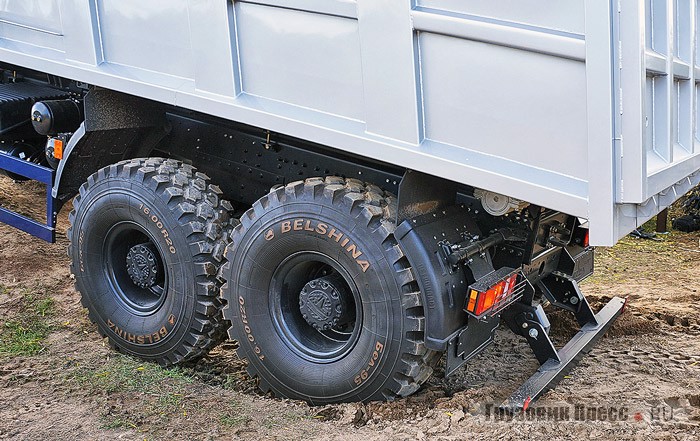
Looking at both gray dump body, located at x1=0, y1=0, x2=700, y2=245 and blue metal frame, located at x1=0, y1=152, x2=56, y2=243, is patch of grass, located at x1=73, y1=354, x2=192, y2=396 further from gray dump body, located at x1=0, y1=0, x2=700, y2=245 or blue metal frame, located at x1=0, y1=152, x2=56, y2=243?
gray dump body, located at x1=0, y1=0, x2=700, y2=245

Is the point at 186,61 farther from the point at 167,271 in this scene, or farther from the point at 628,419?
the point at 628,419

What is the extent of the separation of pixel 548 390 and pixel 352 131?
5.29ft

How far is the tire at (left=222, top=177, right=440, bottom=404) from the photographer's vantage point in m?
3.57

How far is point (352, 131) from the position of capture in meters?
3.50

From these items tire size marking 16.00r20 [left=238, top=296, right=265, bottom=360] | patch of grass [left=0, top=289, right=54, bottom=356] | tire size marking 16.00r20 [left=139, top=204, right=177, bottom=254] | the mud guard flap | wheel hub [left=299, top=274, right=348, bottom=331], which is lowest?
the mud guard flap

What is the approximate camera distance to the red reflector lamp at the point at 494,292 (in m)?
3.49

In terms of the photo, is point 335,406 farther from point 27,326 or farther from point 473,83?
point 27,326

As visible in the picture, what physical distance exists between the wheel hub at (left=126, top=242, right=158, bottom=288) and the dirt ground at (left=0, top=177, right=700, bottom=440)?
47 centimetres

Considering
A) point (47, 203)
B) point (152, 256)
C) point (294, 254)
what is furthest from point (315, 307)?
point (47, 203)

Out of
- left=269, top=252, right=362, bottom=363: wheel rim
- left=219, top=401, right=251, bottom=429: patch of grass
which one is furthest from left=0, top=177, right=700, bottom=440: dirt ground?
left=269, top=252, right=362, bottom=363: wheel rim

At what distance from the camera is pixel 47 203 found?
4895 mm

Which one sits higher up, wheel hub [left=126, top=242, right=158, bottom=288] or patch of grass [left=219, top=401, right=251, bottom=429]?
wheel hub [left=126, top=242, right=158, bottom=288]

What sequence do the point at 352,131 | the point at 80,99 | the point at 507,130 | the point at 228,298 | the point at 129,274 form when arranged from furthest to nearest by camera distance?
the point at 80,99, the point at 129,274, the point at 228,298, the point at 352,131, the point at 507,130

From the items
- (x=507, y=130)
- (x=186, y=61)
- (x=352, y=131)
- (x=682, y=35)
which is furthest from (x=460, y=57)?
(x=186, y=61)
